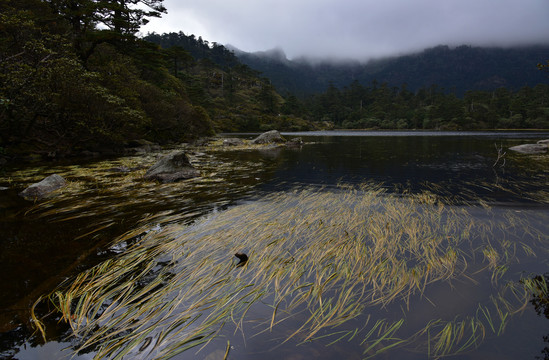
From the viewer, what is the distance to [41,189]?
979 cm

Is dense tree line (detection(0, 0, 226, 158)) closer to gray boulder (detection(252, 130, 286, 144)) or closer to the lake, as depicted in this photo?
the lake

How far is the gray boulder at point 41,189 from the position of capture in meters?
9.48

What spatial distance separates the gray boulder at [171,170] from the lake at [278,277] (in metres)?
3.48

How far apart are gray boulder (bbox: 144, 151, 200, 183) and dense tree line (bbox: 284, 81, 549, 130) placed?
114839 mm

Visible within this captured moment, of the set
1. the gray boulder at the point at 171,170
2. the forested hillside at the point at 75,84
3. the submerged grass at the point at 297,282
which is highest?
the forested hillside at the point at 75,84

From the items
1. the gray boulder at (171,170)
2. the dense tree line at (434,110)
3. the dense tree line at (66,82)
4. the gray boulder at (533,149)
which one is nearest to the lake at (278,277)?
the gray boulder at (171,170)

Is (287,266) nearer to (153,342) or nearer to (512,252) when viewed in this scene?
(153,342)

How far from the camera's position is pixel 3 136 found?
679 inches

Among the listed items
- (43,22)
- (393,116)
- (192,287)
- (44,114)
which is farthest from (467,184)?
(393,116)

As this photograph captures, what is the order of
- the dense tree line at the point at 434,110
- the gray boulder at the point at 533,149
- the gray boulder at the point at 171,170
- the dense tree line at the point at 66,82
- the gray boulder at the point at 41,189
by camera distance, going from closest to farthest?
the gray boulder at the point at 41,189, the gray boulder at the point at 171,170, the dense tree line at the point at 66,82, the gray boulder at the point at 533,149, the dense tree line at the point at 434,110

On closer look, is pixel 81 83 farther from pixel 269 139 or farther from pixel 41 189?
pixel 269 139

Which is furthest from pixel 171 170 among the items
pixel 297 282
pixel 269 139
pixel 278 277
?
pixel 269 139

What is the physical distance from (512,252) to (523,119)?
134m

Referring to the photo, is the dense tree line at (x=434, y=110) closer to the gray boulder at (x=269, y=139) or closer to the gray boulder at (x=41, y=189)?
the gray boulder at (x=269, y=139)
